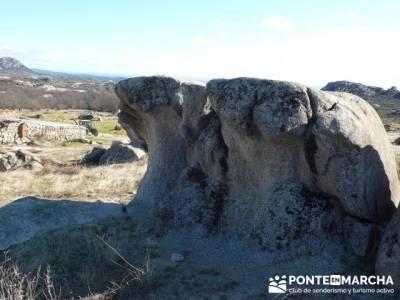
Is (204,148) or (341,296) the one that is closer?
(341,296)

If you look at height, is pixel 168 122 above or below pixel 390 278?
above

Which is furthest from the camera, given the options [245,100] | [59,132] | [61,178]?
[59,132]

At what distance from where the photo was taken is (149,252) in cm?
972

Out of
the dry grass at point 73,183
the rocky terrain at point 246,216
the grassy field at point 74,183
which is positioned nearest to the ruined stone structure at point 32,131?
the grassy field at point 74,183

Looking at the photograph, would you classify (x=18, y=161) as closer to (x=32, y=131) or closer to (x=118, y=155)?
(x=118, y=155)

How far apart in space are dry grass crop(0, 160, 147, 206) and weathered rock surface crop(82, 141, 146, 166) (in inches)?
109

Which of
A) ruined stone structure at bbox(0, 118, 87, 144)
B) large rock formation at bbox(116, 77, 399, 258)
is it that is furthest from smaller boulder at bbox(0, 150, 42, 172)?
large rock formation at bbox(116, 77, 399, 258)

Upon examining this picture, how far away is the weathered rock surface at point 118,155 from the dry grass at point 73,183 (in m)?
2.76

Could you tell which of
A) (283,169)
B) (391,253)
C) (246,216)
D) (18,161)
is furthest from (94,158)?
(391,253)

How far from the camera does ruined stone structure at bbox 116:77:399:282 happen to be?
8773 millimetres

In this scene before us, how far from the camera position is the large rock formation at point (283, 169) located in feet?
28.8

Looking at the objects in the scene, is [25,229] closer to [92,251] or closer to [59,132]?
[92,251]

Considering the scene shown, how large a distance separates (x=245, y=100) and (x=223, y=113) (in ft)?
1.84

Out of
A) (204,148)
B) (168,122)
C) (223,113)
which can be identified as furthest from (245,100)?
(168,122)
